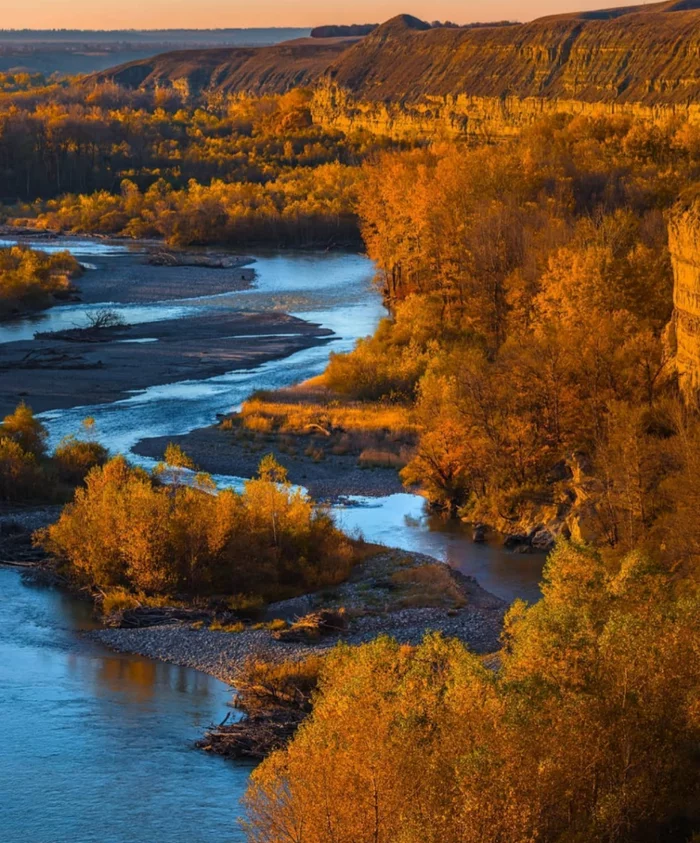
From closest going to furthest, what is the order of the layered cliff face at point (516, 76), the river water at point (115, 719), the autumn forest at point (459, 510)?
1. the autumn forest at point (459, 510)
2. the river water at point (115, 719)
3. the layered cliff face at point (516, 76)

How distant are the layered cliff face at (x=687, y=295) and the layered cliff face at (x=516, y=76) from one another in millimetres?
58439

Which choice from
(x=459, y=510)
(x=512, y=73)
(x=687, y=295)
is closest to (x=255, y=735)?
(x=459, y=510)

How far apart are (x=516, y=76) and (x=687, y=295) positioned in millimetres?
91707

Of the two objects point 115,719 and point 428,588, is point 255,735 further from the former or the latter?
point 428,588

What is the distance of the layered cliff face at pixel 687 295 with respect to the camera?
31.7m

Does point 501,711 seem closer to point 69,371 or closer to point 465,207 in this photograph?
point 69,371

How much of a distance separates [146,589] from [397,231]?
31351mm

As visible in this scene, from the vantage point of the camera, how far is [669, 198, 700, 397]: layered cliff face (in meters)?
31.7

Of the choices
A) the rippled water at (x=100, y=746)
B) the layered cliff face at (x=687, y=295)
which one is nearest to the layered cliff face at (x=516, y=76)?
the layered cliff face at (x=687, y=295)

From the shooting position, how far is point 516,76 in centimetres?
12012

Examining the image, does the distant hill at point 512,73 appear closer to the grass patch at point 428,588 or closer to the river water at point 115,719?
the river water at point 115,719

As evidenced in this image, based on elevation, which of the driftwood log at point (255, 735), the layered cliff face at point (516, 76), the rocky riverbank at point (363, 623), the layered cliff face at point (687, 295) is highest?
the layered cliff face at point (516, 76)

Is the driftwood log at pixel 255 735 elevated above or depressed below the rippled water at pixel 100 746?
above

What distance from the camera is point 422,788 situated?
1343 centimetres
